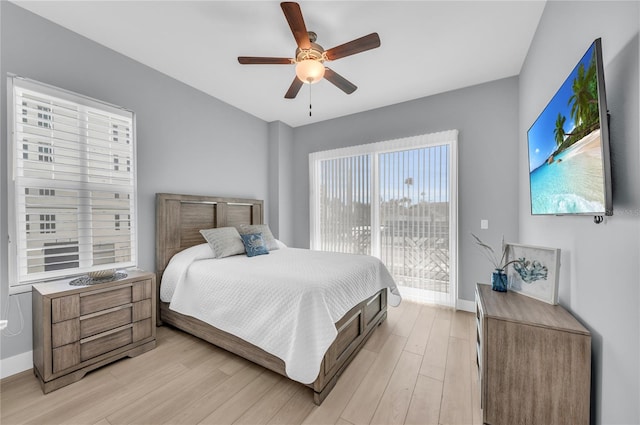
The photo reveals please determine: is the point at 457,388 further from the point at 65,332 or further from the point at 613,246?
the point at 65,332

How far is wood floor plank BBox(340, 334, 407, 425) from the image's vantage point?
1489 mm

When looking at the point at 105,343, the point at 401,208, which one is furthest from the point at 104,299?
the point at 401,208

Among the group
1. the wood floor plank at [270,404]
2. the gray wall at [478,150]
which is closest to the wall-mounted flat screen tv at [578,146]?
the gray wall at [478,150]

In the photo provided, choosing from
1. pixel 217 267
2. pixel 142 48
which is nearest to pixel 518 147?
pixel 217 267

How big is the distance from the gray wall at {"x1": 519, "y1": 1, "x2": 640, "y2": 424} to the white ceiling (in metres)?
0.79

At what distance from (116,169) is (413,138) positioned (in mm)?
3462

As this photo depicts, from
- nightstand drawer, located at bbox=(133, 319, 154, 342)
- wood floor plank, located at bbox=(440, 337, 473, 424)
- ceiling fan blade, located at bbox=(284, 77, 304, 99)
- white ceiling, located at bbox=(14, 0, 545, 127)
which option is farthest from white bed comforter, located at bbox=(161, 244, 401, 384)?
white ceiling, located at bbox=(14, 0, 545, 127)

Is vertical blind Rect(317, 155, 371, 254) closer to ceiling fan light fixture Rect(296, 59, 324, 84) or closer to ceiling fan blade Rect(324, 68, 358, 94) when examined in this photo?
ceiling fan blade Rect(324, 68, 358, 94)

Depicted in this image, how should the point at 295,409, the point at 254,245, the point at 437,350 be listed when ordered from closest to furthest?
1. the point at 295,409
2. the point at 437,350
3. the point at 254,245

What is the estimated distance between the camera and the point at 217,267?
225cm

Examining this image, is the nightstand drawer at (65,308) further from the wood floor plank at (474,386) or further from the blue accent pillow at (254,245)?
the wood floor plank at (474,386)

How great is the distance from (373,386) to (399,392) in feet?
0.58

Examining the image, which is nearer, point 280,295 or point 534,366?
point 534,366

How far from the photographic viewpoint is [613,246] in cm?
100
